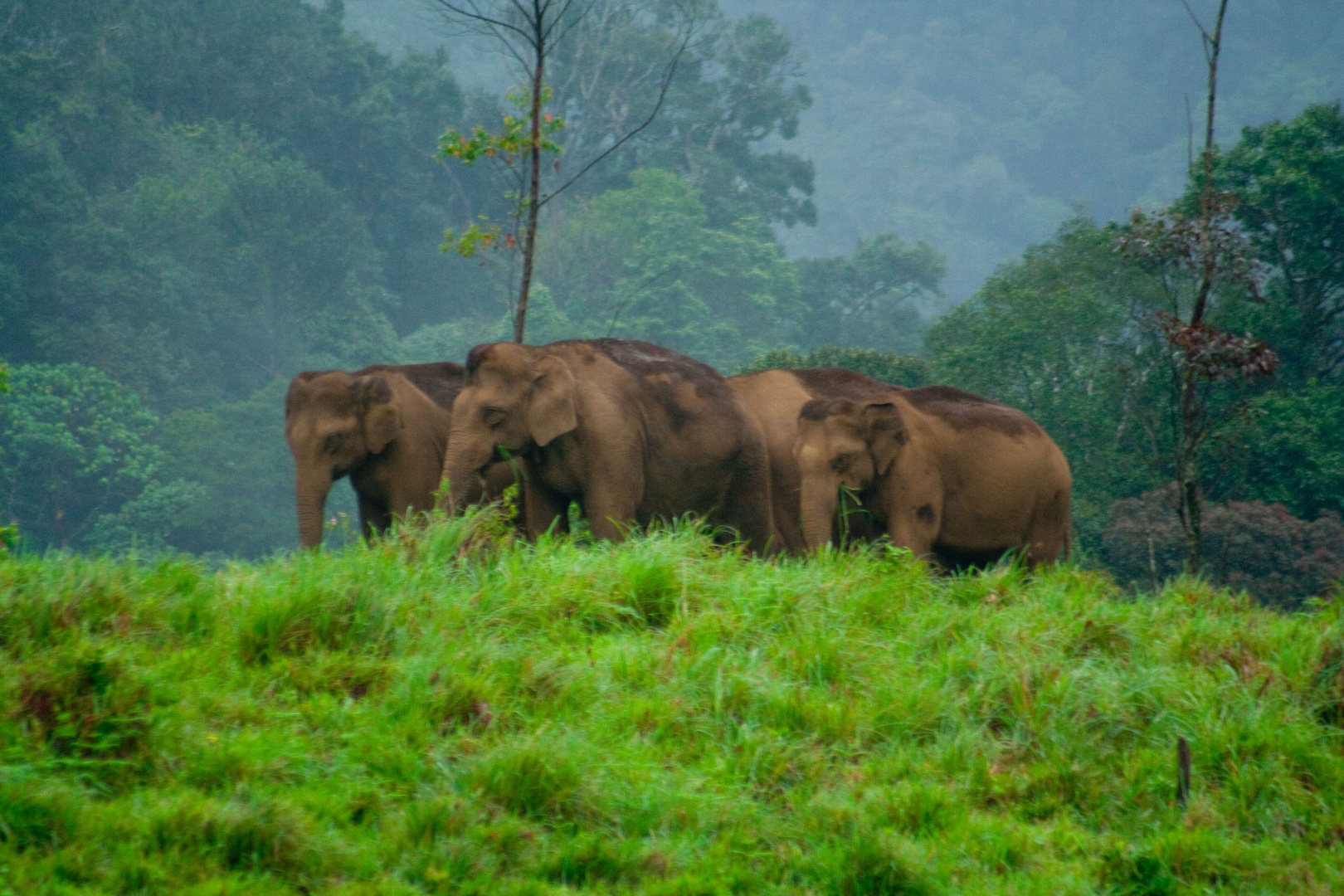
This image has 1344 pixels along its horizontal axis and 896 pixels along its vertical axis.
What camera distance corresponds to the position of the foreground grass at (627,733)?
147 inches

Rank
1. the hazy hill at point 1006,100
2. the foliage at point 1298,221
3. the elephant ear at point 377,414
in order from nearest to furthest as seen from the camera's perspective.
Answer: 1. the elephant ear at point 377,414
2. the foliage at point 1298,221
3. the hazy hill at point 1006,100

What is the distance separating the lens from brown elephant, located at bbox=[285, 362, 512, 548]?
9508 millimetres

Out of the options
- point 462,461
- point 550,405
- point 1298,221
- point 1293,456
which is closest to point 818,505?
point 550,405

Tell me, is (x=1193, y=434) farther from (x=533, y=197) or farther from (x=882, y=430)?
(x=533, y=197)

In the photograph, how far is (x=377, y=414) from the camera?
31.4ft

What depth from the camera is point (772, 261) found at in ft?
162

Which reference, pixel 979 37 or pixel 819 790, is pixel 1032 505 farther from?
pixel 979 37

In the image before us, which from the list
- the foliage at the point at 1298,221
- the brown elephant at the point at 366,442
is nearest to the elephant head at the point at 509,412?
the brown elephant at the point at 366,442

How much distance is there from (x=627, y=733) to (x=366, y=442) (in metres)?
5.41

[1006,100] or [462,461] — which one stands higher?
[1006,100]

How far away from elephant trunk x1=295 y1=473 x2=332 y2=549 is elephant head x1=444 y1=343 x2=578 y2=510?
4.59 feet

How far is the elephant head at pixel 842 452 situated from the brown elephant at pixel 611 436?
1.52 ft

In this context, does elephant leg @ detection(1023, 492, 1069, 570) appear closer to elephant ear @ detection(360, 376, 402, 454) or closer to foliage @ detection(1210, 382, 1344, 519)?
elephant ear @ detection(360, 376, 402, 454)

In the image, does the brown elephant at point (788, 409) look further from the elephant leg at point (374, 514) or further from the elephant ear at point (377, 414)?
the elephant leg at point (374, 514)
